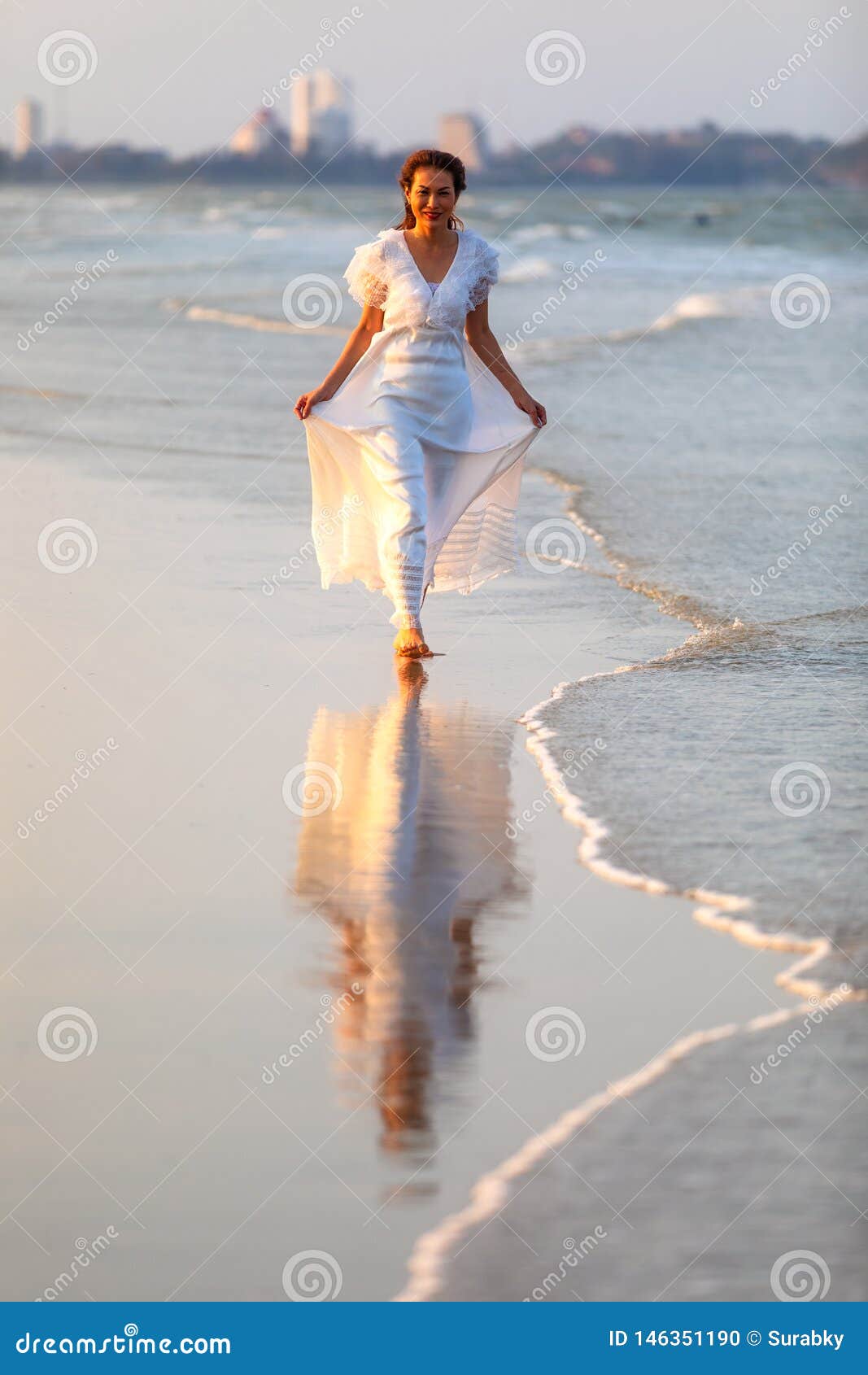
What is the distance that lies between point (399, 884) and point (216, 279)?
87.5ft

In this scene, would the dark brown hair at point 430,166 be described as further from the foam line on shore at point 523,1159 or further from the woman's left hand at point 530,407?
the foam line on shore at point 523,1159

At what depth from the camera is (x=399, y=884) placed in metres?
4.78

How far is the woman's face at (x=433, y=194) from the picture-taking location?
23.4ft

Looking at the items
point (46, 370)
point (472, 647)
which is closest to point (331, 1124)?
point (472, 647)

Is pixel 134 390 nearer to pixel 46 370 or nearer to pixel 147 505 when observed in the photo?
pixel 46 370
